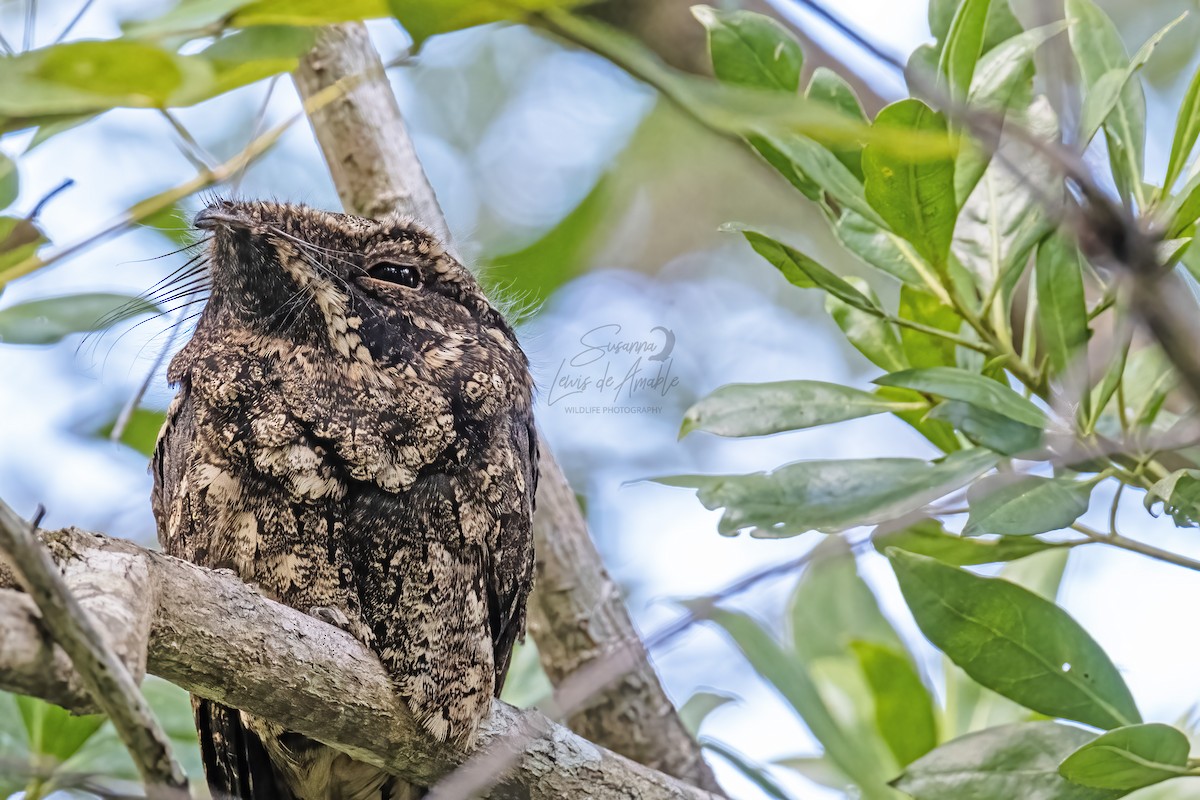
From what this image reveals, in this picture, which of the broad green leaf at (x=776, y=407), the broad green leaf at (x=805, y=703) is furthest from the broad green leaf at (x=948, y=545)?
the broad green leaf at (x=805, y=703)

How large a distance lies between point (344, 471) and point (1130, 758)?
1419 mm

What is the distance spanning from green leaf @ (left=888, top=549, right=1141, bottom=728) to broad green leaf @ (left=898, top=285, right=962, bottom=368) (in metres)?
0.47

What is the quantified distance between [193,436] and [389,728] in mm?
651

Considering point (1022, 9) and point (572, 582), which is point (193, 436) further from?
point (1022, 9)

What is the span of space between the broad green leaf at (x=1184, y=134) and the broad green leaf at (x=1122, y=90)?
9 centimetres

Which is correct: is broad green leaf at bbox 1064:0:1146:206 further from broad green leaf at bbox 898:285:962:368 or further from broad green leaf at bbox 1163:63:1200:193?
broad green leaf at bbox 898:285:962:368

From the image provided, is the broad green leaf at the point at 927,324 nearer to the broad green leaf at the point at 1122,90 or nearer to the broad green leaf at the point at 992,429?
the broad green leaf at the point at 992,429

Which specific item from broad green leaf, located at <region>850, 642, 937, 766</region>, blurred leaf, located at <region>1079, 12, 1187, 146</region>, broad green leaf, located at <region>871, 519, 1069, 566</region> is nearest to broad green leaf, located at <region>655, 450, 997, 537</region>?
broad green leaf, located at <region>871, 519, 1069, 566</region>

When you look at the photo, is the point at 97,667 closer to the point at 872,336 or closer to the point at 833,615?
the point at 872,336

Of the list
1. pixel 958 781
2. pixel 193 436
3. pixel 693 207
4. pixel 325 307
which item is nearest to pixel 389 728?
pixel 193 436

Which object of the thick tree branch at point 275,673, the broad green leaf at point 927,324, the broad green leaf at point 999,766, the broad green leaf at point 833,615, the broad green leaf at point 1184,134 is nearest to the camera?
the thick tree branch at point 275,673

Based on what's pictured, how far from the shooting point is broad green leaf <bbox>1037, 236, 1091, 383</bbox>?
2.08 meters

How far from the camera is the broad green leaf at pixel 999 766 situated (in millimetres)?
2188

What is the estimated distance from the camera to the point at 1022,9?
14.0 ft
